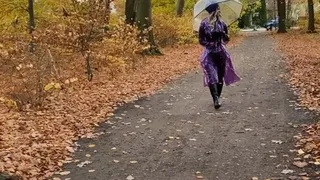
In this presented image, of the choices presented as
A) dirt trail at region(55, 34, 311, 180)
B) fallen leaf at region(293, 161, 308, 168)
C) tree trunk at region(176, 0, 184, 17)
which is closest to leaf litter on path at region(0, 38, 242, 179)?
dirt trail at region(55, 34, 311, 180)

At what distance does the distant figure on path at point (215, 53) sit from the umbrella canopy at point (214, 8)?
0.07m

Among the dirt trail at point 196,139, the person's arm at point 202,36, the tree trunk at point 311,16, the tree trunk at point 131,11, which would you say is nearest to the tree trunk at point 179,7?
the tree trunk at point 131,11

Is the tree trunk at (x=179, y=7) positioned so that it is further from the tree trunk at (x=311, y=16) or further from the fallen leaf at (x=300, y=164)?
the fallen leaf at (x=300, y=164)

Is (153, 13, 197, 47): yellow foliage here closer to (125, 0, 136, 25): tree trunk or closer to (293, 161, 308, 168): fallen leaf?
(125, 0, 136, 25): tree trunk

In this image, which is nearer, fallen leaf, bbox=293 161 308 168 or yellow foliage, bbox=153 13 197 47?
fallen leaf, bbox=293 161 308 168

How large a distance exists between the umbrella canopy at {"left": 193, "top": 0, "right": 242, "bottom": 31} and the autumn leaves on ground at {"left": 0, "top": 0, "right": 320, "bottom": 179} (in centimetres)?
213

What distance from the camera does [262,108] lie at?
8.85 metres

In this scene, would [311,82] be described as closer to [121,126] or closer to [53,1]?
[121,126]

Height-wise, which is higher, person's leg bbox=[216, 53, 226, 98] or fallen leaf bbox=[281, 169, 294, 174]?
person's leg bbox=[216, 53, 226, 98]

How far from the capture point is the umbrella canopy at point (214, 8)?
871 centimetres

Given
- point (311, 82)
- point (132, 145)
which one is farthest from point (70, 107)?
point (311, 82)

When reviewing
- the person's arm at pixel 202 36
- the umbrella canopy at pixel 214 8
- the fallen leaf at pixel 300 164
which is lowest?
the fallen leaf at pixel 300 164

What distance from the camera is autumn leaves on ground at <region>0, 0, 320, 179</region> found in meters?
6.52

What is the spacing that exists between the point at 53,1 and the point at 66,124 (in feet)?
42.9
